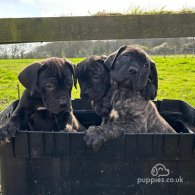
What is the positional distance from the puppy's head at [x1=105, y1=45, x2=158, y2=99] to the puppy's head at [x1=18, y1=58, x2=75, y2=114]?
386 mm

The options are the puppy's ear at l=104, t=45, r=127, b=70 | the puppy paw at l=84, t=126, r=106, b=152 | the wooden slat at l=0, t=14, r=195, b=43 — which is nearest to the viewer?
the puppy paw at l=84, t=126, r=106, b=152

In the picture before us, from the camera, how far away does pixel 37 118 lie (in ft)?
10.7

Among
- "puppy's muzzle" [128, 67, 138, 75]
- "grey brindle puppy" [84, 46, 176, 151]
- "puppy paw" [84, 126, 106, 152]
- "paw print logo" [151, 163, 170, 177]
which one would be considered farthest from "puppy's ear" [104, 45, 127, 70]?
"paw print logo" [151, 163, 170, 177]

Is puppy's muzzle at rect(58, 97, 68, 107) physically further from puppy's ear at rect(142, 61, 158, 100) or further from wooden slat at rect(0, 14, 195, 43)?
wooden slat at rect(0, 14, 195, 43)

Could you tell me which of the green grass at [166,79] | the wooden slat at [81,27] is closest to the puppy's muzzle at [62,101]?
the wooden slat at [81,27]

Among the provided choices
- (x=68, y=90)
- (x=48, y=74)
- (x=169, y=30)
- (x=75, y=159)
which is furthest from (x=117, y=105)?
(x=169, y=30)

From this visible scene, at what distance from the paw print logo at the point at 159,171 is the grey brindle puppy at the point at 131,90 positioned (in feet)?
1.35

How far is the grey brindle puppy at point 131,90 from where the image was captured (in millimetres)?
2854

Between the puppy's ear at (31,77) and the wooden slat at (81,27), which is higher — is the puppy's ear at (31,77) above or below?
below

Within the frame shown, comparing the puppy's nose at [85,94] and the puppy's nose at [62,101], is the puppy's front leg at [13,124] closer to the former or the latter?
the puppy's nose at [62,101]

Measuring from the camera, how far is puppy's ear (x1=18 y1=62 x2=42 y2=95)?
9.95 feet

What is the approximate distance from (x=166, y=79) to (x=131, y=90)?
5723 mm

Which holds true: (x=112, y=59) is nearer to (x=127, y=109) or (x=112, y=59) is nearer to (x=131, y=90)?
(x=131, y=90)

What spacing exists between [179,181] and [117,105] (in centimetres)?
90
